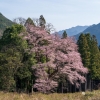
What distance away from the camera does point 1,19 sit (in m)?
189

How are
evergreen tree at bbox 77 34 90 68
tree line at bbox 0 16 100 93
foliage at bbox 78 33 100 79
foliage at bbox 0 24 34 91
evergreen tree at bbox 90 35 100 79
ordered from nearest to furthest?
foliage at bbox 0 24 34 91
tree line at bbox 0 16 100 93
evergreen tree at bbox 77 34 90 68
foliage at bbox 78 33 100 79
evergreen tree at bbox 90 35 100 79

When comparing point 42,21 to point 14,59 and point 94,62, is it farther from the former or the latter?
point 94,62

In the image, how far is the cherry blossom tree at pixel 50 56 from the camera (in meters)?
30.9

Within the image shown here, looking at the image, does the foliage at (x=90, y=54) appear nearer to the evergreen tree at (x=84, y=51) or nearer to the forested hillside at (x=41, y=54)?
the evergreen tree at (x=84, y=51)

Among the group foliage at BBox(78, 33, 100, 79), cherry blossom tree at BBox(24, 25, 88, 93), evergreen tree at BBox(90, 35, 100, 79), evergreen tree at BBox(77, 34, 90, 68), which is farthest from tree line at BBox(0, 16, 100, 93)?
evergreen tree at BBox(90, 35, 100, 79)

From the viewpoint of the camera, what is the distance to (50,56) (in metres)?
31.3

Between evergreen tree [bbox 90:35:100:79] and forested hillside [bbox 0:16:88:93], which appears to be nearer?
forested hillside [bbox 0:16:88:93]

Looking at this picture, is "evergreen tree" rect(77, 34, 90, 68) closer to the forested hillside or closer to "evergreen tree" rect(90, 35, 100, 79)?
"evergreen tree" rect(90, 35, 100, 79)

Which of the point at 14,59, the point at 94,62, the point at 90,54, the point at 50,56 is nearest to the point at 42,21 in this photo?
the point at 50,56

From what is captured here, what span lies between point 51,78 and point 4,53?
8.03m

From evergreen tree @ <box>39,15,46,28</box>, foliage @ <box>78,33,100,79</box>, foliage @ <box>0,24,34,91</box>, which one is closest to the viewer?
foliage @ <box>0,24,34,91</box>

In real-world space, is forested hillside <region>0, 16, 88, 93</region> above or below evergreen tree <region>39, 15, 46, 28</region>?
below

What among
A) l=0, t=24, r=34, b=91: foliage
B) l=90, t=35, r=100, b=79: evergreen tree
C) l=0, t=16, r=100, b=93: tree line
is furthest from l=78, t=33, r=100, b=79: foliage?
l=0, t=24, r=34, b=91: foliage

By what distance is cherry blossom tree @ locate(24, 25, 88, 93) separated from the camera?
30891mm
